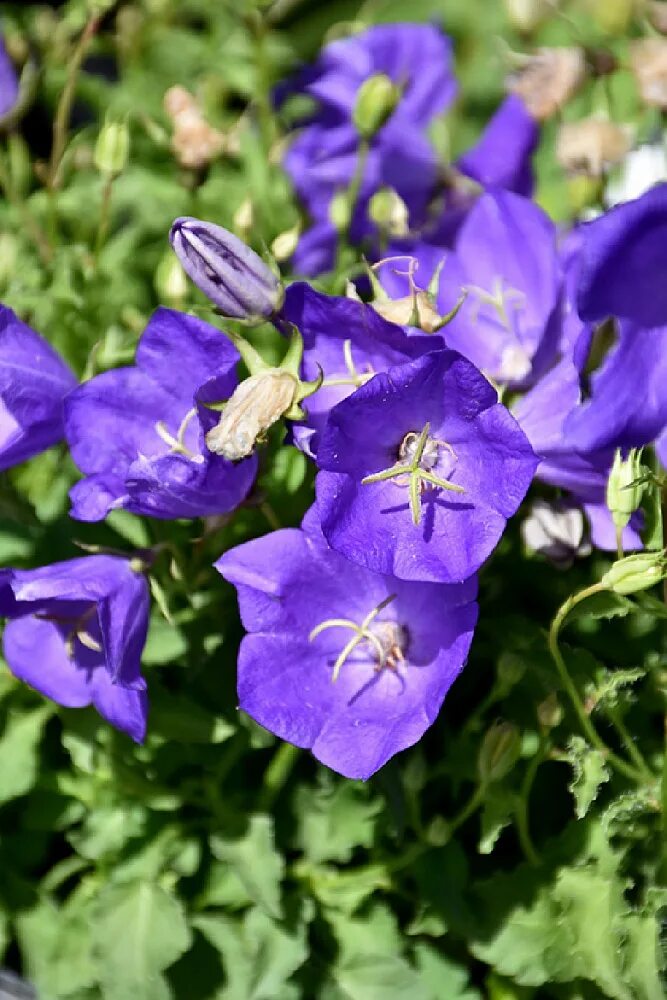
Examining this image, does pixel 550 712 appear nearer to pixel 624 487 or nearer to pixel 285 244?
pixel 624 487

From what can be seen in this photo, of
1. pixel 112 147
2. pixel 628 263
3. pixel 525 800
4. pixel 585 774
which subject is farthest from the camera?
pixel 112 147

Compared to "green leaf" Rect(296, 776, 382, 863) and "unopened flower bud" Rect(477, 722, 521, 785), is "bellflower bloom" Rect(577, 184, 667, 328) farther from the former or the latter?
"green leaf" Rect(296, 776, 382, 863)

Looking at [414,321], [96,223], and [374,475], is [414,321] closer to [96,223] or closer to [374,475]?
[374,475]

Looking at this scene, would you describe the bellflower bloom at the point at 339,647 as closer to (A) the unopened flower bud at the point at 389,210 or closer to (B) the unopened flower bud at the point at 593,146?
(A) the unopened flower bud at the point at 389,210

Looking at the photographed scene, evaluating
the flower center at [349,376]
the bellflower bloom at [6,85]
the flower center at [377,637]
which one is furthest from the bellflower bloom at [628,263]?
the bellflower bloom at [6,85]

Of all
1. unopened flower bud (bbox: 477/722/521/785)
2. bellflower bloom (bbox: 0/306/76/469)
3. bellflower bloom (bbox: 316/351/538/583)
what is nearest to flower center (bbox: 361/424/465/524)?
bellflower bloom (bbox: 316/351/538/583)

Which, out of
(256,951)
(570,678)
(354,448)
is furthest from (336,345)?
(256,951)
